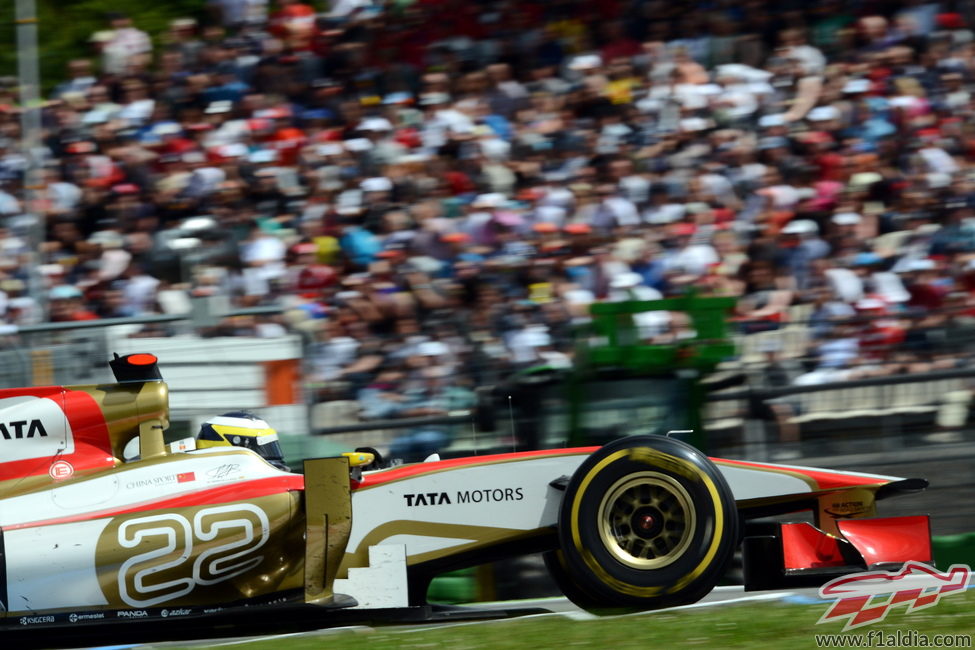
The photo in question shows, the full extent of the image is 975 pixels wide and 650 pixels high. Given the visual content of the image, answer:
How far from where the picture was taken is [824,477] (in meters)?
6.27

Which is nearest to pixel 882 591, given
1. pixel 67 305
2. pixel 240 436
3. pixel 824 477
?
pixel 824 477

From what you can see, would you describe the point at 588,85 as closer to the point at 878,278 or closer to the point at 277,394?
the point at 878,278

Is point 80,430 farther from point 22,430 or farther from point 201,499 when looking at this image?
point 201,499

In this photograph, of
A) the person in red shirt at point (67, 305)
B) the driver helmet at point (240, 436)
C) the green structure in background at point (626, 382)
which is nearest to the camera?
the driver helmet at point (240, 436)

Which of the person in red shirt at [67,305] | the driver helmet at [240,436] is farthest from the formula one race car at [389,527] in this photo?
the person in red shirt at [67,305]

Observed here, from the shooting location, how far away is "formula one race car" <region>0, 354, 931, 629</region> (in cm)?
603

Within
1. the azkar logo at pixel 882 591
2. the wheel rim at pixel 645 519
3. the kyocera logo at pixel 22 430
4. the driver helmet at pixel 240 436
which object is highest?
the kyocera logo at pixel 22 430

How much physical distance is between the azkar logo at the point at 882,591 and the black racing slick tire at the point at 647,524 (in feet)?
1.85

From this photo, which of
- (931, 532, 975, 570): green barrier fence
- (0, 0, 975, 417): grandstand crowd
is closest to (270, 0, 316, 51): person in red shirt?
(0, 0, 975, 417): grandstand crowd

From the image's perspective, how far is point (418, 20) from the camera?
1282cm

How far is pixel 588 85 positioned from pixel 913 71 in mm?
2655

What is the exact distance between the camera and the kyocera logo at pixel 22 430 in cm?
643

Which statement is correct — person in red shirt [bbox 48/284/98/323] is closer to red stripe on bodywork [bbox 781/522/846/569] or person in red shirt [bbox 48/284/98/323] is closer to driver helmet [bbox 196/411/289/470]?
driver helmet [bbox 196/411/289/470]

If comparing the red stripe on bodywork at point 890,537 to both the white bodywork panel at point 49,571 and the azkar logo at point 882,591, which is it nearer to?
the azkar logo at point 882,591
